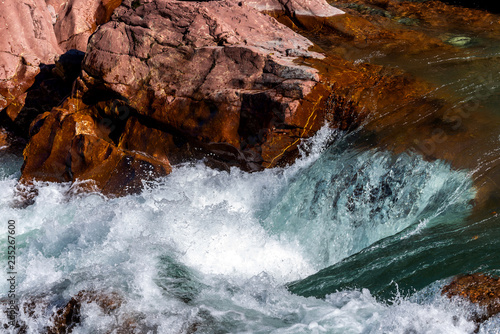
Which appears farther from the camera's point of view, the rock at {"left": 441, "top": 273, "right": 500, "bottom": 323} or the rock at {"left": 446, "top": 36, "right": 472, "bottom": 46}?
the rock at {"left": 446, "top": 36, "right": 472, "bottom": 46}

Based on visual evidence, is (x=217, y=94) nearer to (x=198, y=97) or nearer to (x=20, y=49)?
(x=198, y=97)

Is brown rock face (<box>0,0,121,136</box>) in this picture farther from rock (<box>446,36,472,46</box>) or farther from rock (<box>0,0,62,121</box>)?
rock (<box>446,36,472,46</box>)

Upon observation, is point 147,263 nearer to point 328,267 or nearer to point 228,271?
point 228,271

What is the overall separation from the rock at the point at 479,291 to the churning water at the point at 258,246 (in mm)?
68

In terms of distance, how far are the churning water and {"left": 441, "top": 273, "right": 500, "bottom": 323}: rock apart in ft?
0.22

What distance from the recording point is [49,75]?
7.61 m

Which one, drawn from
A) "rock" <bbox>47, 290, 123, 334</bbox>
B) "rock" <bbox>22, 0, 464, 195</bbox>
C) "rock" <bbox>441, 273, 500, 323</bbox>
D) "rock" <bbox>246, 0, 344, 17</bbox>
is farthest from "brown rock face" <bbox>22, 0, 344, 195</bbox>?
"rock" <bbox>441, 273, 500, 323</bbox>

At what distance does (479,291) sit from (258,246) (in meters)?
2.25

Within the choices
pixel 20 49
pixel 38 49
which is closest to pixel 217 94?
pixel 38 49

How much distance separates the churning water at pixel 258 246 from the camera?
3.34 meters

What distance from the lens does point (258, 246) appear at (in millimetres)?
4746

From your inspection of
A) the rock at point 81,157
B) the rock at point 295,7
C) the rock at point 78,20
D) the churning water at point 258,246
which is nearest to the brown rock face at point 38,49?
the rock at point 78,20

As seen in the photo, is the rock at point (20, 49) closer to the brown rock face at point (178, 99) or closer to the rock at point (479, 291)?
the brown rock face at point (178, 99)

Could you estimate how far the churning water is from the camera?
334 cm
